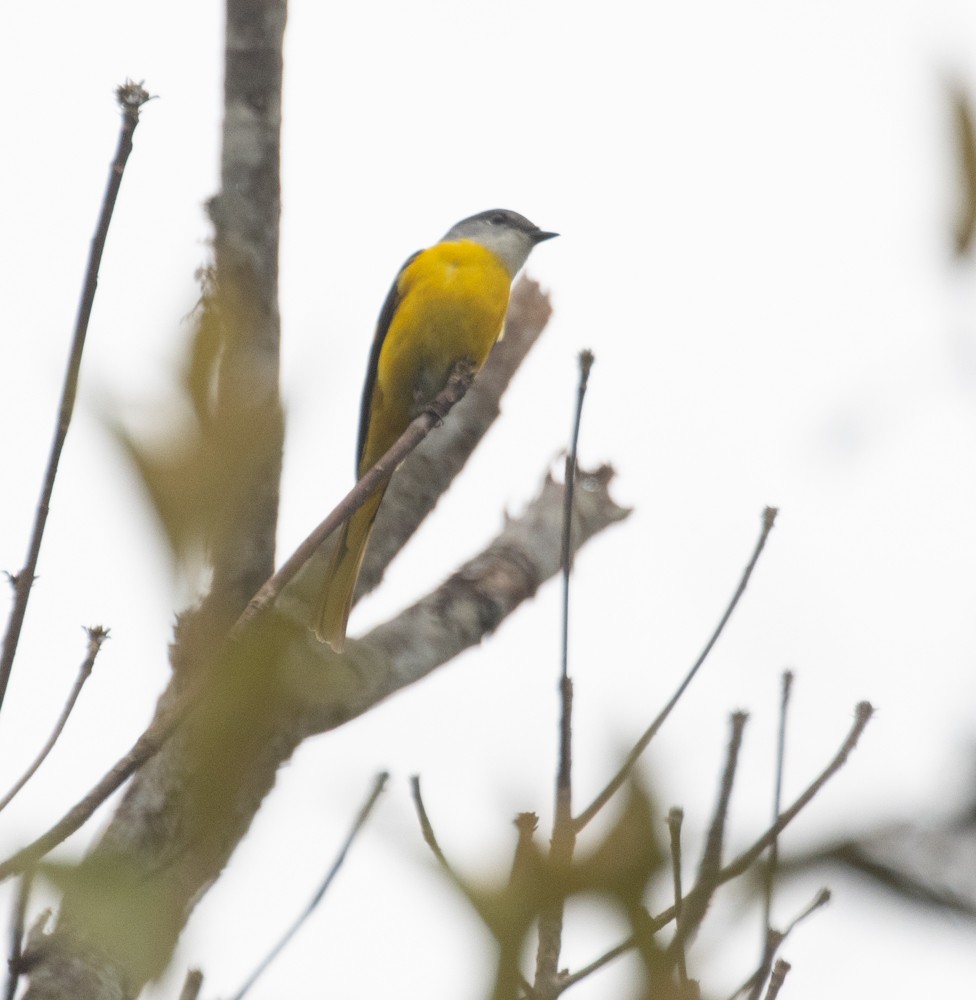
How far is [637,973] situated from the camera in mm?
833

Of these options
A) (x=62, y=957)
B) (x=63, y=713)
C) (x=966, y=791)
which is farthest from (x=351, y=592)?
(x=966, y=791)

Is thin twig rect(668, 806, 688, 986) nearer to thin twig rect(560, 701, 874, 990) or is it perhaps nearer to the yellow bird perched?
thin twig rect(560, 701, 874, 990)

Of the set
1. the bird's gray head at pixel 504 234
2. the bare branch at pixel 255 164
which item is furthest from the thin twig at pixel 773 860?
the bird's gray head at pixel 504 234

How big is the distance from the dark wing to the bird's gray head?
0.47 meters

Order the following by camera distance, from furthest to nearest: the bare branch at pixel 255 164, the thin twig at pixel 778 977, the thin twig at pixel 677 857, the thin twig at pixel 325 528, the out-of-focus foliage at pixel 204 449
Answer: the bare branch at pixel 255 164, the thin twig at pixel 778 977, the thin twig at pixel 325 528, the thin twig at pixel 677 857, the out-of-focus foliage at pixel 204 449

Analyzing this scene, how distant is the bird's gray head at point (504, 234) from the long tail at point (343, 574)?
57.4 inches

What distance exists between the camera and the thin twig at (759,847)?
0.95m

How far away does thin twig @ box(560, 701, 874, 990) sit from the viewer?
3.12ft

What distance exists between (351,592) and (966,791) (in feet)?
10.4

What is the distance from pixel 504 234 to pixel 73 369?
4.38 meters

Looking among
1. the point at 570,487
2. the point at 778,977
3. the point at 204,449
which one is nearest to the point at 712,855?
the point at 778,977

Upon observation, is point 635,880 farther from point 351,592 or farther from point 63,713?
point 351,592

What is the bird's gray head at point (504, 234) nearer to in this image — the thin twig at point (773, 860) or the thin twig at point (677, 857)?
the thin twig at point (773, 860)


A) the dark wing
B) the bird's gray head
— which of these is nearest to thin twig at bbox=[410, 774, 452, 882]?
the dark wing
